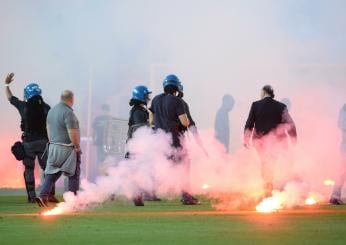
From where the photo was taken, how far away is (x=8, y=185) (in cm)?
2006

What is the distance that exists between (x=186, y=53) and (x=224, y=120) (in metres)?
1.48

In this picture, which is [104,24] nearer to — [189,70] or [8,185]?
[189,70]

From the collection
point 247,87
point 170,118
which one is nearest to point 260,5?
point 247,87

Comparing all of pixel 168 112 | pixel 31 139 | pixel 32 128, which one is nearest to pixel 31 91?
pixel 32 128

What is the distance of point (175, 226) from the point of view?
9758mm

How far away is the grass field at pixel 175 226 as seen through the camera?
8.46 metres

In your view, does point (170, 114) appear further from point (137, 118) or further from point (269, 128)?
point (269, 128)

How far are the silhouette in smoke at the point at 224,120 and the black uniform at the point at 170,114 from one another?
510 centimetres

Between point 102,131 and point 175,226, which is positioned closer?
point 175,226

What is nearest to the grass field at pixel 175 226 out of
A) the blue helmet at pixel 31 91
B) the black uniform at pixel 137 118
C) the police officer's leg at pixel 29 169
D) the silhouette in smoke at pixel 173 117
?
the silhouette in smoke at pixel 173 117

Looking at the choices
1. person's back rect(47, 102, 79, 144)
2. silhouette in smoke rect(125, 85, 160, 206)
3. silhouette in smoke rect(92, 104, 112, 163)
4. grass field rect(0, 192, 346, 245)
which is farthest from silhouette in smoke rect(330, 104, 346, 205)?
silhouette in smoke rect(92, 104, 112, 163)

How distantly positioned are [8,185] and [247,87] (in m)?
5.18

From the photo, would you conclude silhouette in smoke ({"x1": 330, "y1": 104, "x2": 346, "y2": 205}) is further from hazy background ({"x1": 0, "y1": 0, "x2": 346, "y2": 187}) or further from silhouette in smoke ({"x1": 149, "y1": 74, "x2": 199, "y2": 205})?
hazy background ({"x1": 0, "y1": 0, "x2": 346, "y2": 187})

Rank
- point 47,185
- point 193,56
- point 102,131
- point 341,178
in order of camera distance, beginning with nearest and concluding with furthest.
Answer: point 47,185 → point 341,178 → point 193,56 → point 102,131
